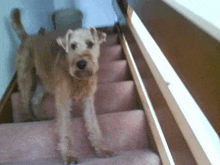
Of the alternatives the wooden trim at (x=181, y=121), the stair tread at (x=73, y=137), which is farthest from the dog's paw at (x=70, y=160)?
the wooden trim at (x=181, y=121)

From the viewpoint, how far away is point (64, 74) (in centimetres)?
126

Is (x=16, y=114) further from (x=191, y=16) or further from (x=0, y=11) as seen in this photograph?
(x=191, y=16)

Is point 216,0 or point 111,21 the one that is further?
point 111,21

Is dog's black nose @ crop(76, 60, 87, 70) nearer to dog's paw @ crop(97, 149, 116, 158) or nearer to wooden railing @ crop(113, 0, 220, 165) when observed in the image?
wooden railing @ crop(113, 0, 220, 165)

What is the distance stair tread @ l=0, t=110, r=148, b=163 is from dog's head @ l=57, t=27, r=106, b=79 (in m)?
0.33

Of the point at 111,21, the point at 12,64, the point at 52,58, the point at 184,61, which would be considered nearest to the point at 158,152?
the point at 184,61

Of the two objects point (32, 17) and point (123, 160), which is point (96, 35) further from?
point (32, 17)

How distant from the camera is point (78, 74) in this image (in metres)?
1.18

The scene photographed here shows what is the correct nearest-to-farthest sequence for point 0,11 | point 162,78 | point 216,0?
point 216,0, point 162,78, point 0,11

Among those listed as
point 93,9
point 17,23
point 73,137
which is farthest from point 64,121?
point 93,9

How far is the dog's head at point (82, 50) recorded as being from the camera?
118cm

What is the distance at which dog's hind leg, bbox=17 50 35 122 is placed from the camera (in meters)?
1.48

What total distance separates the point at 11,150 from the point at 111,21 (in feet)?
9.47

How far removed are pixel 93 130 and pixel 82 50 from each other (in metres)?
0.56
